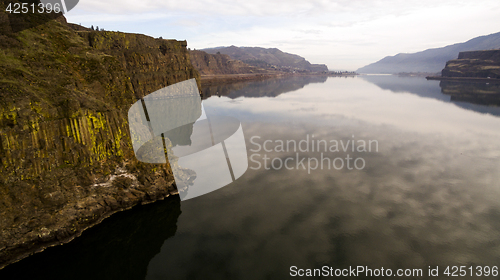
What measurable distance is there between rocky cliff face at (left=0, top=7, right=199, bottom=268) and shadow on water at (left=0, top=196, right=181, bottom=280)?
1.05 m

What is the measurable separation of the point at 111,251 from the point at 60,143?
10.9m

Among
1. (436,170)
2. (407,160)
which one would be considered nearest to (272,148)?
(407,160)

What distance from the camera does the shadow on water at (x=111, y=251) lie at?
1688 cm

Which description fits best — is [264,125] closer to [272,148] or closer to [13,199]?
[272,148]

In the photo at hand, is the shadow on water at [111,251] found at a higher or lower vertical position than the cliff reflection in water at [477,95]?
lower

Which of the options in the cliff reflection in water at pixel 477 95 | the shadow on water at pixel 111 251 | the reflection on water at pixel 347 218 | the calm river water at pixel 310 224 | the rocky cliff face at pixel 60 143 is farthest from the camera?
the cliff reflection in water at pixel 477 95

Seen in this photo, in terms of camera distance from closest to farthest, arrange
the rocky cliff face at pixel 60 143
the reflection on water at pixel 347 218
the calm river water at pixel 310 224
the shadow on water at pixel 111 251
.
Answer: the shadow on water at pixel 111 251 < the rocky cliff face at pixel 60 143 < the calm river water at pixel 310 224 < the reflection on water at pixel 347 218

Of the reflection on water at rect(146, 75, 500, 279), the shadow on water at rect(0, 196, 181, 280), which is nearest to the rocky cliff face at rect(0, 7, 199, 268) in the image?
the shadow on water at rect(0, 196, 181, 280)

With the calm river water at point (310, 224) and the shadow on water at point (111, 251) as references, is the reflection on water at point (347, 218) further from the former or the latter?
the shadow on water at point (111, 251)

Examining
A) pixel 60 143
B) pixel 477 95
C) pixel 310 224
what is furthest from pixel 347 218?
pixel 477 95

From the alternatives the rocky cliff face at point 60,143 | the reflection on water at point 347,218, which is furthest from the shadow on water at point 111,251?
the reflection on water at point 347,218

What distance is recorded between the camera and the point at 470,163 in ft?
120

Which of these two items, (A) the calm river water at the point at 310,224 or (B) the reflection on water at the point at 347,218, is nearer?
(A) the calm river water at the point at 310,224

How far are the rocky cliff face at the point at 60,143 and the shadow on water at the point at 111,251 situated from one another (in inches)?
41.2
